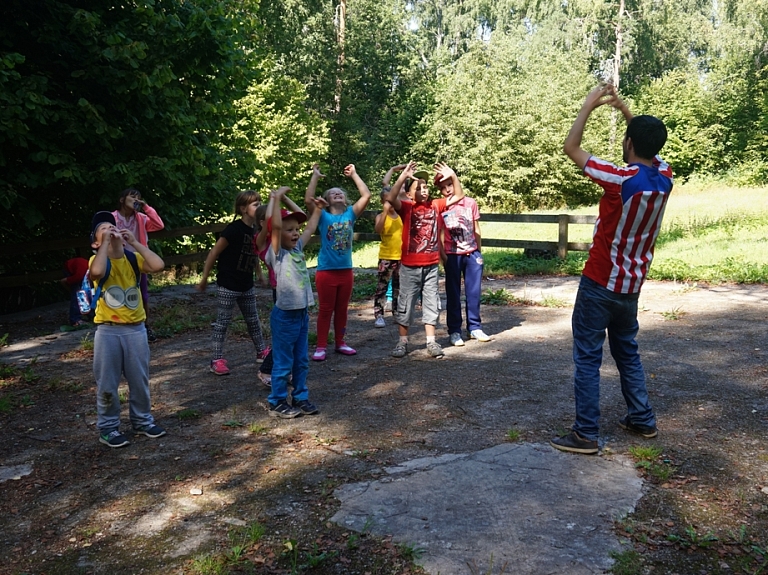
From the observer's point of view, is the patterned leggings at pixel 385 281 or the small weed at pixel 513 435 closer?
the small weed at pixel 513 435

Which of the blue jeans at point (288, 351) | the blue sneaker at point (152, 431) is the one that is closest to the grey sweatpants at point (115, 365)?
the blue sneaker at point (152, 431)

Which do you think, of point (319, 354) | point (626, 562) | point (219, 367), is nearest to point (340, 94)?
point (319, 354)

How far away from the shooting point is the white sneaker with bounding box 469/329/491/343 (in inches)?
327

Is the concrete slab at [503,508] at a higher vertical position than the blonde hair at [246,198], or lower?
lower

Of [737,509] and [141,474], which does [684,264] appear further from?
[141,474]

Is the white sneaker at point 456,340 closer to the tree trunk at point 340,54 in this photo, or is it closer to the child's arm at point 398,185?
the child's arm at point 398,185

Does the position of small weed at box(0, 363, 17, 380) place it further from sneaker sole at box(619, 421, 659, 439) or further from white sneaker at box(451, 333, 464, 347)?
sneaker sole at box(619, 421, 659, 439)

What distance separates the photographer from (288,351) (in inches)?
220

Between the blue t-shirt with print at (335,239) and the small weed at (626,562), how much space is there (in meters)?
4.47

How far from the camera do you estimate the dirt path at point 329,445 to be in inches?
137

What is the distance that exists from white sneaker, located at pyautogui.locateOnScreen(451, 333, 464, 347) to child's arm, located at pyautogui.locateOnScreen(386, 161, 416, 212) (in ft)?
5.60

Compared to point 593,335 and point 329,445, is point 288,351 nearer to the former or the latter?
point 329,445

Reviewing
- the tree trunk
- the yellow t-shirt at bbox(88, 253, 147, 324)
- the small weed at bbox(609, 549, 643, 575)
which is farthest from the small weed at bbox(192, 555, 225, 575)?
the tree trunk

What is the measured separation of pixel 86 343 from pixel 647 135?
281 inches
